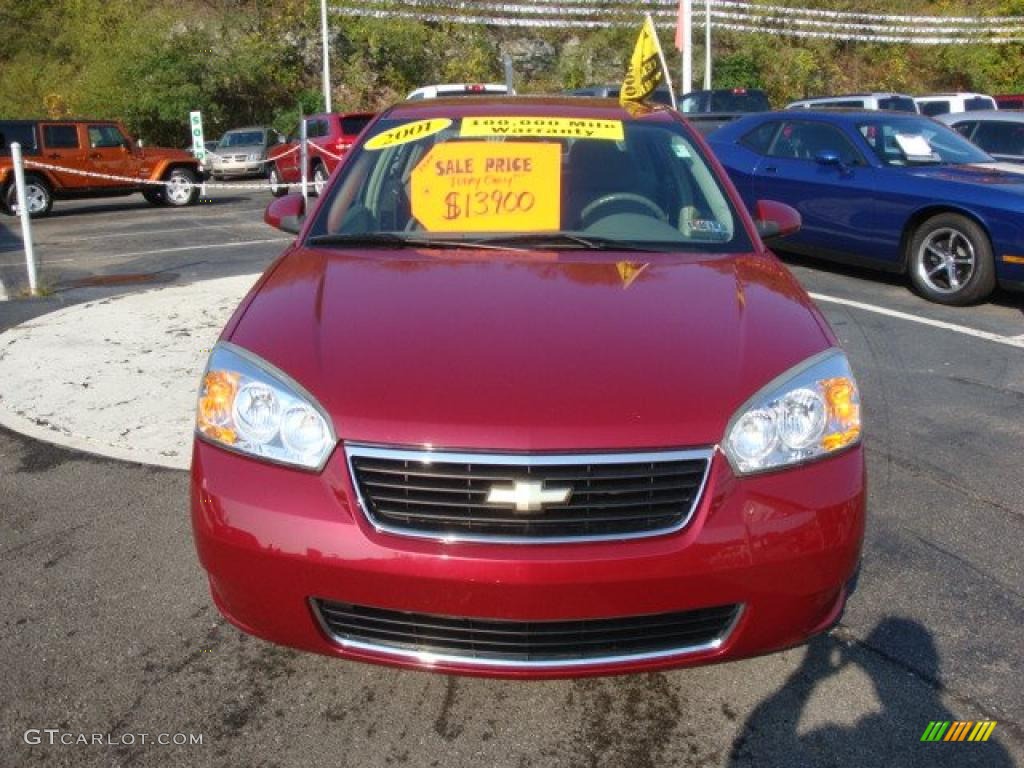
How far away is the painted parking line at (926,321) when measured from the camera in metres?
6.73

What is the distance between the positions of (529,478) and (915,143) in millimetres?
7678

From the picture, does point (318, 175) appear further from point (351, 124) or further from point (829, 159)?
point (829, 159)

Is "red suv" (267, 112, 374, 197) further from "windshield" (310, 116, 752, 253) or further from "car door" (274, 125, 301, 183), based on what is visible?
"windshield" (310, 116, 752, 253)

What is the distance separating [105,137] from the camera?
57.5 feet

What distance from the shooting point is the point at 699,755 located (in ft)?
8.00

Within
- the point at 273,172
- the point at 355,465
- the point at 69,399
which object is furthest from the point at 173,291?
the point at 273,172

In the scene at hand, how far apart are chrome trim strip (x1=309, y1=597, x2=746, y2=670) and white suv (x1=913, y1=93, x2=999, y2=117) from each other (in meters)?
19.5

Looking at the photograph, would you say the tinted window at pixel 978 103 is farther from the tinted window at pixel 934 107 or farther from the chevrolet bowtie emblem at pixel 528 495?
the chevrolet bowtie emblem at pixel 528 495


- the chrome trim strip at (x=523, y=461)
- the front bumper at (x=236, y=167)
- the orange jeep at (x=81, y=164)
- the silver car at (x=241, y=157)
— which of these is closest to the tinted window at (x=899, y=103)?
the orange jeep at (x=81, y=164)

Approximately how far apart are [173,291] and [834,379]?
22.9 ft

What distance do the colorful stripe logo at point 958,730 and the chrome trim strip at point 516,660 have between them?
25.7 inches

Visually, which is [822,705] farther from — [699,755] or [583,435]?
[583,435]

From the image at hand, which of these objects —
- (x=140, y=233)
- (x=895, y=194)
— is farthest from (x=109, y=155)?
(x=895, y=194)

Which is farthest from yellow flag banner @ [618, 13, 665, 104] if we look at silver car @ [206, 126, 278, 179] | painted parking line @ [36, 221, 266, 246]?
silver car @ [206, 126, 278, 179]
